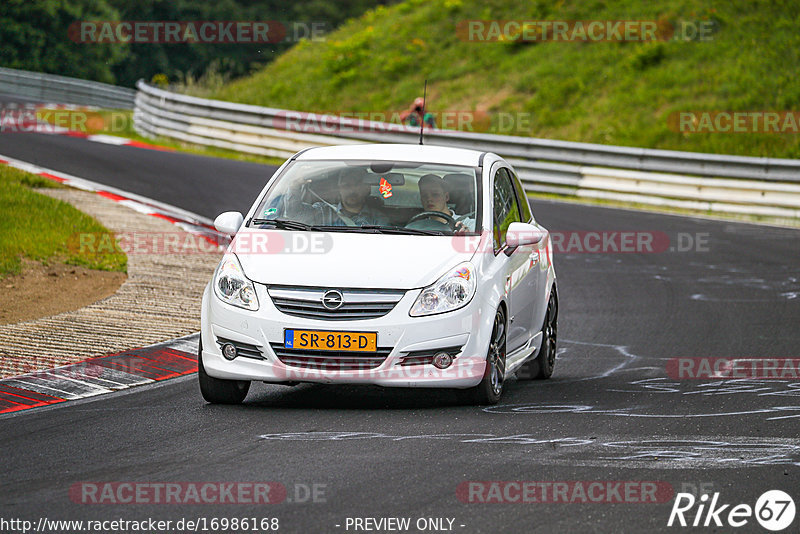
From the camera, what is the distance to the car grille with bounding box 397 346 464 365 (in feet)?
26.0

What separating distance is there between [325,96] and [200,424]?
27632 mm

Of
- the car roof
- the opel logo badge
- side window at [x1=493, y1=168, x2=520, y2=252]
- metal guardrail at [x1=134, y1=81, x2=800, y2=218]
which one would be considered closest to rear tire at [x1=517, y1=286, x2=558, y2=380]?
side window at [x1=493, y1=168, x2=520, y2=252]

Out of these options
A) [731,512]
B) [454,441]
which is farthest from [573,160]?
[731,512]

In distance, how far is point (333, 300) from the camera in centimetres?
789

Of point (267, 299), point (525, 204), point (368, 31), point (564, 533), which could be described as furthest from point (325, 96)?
point (564, 533)

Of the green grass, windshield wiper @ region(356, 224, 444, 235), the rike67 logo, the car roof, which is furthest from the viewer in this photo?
the green grass

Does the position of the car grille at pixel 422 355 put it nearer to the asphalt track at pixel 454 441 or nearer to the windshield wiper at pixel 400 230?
the asphalt track at pixel 454 441

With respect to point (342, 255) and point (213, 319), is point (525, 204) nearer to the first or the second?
point (342, 255)

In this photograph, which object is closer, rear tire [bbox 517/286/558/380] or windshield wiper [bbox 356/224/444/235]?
windshield wiper [bbox 356/224/444/235]

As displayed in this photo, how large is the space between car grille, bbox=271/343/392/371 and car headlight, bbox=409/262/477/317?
1.16 ft

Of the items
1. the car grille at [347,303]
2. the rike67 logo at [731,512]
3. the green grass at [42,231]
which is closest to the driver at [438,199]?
the car grille at [347,303]

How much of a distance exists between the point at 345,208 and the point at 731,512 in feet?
13.1

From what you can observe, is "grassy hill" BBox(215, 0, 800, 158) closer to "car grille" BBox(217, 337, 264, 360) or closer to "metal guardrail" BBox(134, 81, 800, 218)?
"metal guardrail" BBox(134, 81, 800, 218)

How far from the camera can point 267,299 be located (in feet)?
26.2
